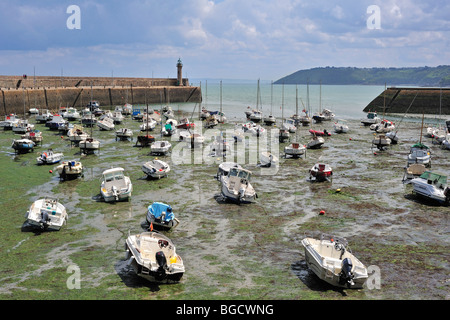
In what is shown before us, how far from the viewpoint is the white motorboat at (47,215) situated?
22.6m

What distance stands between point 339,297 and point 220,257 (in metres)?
6.00

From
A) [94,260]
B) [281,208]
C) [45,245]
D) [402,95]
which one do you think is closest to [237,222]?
[281,208]

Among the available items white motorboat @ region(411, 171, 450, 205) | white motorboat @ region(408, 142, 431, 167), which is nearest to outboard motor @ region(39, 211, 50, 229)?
white motorboat @ region(411, 171, 450, 205)

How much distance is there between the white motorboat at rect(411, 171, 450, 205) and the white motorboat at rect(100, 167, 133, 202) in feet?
66.4

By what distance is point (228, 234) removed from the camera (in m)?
23.0

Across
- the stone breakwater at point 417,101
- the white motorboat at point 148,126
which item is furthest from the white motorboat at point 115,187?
the stone breakwater at point 417,101

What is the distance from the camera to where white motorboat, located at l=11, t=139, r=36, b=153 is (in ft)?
141

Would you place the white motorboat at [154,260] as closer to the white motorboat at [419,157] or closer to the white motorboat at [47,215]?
the white motorboat at [47,215]

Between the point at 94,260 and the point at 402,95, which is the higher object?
the point at 402,95

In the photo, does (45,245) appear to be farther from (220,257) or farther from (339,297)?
(339,297)

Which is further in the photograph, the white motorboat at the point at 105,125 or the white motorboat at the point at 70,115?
the white motorboat at the point at 70,115

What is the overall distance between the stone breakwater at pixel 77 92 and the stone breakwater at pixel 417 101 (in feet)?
176
